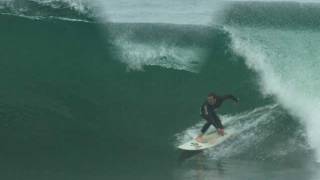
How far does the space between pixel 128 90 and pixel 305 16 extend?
4885 mm

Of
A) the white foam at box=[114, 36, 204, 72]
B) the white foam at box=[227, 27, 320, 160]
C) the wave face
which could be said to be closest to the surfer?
the white foam at box=[227, 27, 320, 160]

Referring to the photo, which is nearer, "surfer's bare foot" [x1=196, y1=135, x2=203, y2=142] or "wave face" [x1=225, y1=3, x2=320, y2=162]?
"surfer's bare foot" [x1=196, y1=135, x2=203, y2=142]

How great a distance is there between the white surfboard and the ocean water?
0.14m

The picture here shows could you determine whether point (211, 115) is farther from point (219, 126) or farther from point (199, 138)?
point (199, 138)

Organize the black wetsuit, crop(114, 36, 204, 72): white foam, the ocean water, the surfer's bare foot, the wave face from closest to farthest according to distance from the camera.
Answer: the ocean water
the surfer's bare foot
the black wetsuit
the wave face
crop(114, 36, 204, 72): white foam

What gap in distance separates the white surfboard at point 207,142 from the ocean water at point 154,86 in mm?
136

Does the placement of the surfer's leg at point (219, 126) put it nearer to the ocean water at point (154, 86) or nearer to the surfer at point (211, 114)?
the surfer at point (211, 114)

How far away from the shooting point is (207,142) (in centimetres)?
1533

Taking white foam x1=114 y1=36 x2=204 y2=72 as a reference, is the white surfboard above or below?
below

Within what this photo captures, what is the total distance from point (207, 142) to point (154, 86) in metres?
3.13

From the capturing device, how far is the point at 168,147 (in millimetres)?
15539

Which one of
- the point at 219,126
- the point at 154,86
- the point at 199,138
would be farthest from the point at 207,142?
the point at 154,86

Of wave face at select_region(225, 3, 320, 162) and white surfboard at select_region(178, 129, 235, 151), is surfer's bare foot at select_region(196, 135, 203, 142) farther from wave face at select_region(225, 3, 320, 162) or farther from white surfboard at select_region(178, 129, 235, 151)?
→ wave face at select_region(225, 3, 320, 162)

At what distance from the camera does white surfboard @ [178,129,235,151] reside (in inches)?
593
